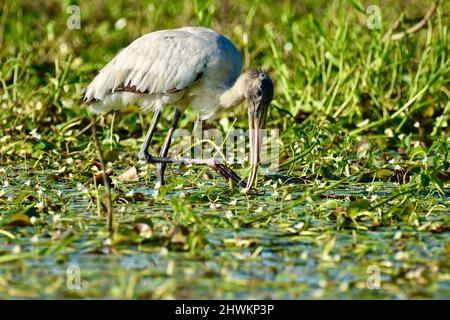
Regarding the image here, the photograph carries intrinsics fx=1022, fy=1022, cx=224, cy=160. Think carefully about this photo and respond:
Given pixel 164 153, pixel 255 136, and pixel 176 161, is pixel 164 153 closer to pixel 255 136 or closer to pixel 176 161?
pixel 176 161

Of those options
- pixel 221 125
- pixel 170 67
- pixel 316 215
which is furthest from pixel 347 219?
pixel 221 125

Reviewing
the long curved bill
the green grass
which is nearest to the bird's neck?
the long curved bill

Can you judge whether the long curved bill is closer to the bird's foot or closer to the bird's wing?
the bird's foot

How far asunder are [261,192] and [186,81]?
0.94 meters

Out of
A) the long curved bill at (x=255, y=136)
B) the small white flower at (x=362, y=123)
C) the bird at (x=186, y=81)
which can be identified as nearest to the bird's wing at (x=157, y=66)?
the bird at (x=186, y=81)

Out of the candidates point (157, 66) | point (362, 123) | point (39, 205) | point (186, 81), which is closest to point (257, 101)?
point (186, 81)

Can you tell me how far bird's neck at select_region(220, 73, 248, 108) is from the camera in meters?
6.97

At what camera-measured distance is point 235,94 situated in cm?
698

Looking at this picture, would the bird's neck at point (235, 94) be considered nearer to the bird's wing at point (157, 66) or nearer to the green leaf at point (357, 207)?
the bird's wing at point (157, 66)

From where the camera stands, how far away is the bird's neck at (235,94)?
6.97 metres

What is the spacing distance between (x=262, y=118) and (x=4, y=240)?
7.83 ft

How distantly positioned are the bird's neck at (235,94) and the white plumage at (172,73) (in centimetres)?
2

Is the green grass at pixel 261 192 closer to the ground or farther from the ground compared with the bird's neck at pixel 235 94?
closer to the ground

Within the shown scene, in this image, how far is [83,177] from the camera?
7.11 m
